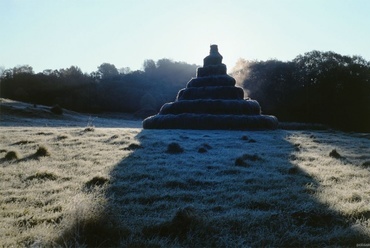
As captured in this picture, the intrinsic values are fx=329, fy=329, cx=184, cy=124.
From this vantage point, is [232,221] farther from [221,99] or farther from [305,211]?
[221,99]

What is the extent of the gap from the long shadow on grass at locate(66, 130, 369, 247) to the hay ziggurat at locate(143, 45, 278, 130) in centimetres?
1685

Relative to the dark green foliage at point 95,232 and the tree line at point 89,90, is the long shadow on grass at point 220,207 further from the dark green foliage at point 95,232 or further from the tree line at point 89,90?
the tree line at point 89,90

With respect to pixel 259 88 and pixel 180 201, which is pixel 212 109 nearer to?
pixel 180 201

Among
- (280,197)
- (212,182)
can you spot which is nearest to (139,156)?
(212,182)

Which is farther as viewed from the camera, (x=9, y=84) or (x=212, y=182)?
(x=9, y=84)

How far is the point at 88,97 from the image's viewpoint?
67688 mm

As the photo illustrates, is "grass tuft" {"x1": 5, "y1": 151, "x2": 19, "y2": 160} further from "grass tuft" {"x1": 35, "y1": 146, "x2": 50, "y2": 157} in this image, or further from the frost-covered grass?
"grass tuft" {"x1": 35, "y1": 146, "x2": 50, "y2": 157}

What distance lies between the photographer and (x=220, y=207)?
555cm

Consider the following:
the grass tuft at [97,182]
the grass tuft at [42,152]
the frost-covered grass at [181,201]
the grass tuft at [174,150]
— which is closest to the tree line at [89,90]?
the grass tuft at [174,150]

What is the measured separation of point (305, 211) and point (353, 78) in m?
50.9

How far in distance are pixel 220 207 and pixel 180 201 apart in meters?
0.80

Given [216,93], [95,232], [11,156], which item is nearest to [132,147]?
[11,156]

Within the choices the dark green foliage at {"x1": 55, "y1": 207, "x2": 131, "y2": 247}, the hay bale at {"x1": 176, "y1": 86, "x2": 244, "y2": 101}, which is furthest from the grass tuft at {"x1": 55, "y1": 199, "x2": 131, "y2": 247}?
the hay bale at {"x1": 176, "y1": 86, "x2": 244, "y2": 101}

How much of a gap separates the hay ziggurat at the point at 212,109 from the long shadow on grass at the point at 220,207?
663 inches
